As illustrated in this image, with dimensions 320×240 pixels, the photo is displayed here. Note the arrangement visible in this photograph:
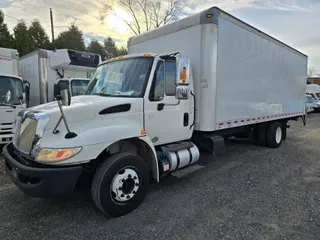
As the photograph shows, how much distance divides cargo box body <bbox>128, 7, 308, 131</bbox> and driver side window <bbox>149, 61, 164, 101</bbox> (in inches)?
37.6

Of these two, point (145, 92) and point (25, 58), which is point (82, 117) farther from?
point (25, 58)

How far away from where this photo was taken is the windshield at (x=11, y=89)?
6.73 meters

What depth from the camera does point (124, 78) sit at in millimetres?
3961

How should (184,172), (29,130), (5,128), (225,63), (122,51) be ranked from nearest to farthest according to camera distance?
(29,130) < (184,172) < (225,63) < (5,128) < (122,51)

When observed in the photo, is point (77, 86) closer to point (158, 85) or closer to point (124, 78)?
point (124, 78)

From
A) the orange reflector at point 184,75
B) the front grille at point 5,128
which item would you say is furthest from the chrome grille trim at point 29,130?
the front grille at point 5,128

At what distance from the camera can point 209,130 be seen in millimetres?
4719

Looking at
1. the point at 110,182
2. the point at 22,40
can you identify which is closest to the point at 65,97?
the point at 110,182

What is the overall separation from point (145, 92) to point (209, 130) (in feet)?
5.50

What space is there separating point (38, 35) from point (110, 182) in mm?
26257

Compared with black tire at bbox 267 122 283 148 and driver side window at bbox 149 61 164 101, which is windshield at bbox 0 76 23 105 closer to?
driver side window at bbox 149 61 164 101

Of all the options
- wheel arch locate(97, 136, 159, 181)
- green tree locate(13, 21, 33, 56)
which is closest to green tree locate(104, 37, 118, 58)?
green tree locate(13, 21, 33, 56)

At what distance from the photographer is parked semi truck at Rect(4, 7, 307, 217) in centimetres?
292

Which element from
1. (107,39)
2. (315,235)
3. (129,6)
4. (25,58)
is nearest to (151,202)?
(315,235)
